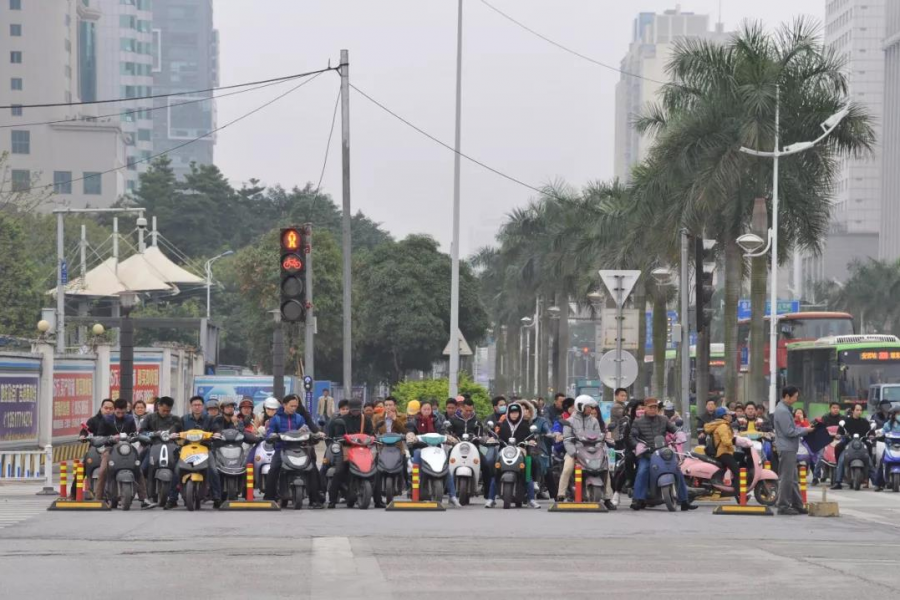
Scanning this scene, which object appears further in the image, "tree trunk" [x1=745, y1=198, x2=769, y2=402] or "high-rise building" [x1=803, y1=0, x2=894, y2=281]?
"high-rise building" [x1=803, y1=0, x2=894, y2=281]

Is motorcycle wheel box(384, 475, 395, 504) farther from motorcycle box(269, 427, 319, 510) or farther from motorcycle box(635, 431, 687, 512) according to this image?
motorcycle box(635, 431, 687, 512)

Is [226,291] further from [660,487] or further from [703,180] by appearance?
[660,487]

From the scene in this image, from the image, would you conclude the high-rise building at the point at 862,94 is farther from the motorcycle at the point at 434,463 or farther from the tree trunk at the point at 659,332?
the motorcycle at the point at 434,463

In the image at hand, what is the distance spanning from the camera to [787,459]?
22141 mm

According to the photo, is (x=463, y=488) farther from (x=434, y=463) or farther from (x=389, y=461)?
(x=389, y=461)

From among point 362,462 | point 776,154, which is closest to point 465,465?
point 362,462

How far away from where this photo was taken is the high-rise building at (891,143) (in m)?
148

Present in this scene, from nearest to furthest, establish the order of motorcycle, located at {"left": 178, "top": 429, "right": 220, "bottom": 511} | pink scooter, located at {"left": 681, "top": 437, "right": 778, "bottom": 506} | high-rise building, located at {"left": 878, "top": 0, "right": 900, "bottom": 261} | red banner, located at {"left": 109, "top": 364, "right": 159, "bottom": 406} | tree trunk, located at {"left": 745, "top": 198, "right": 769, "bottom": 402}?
motorcycle, located at {"left": 178, "top": 429, "right": 220, "bottom": 511}, pink scooter, located at {"left": 681, "top": 437, "right": 778, "bottom": 506}, red banner, located at {"left": 109, "top": 364, "right": 159, "bottom": 406}, tree trunk, located at {"left": 745, "top": 198, "right": 769, "bottom": 402}, high-rise building, located at {"left": 878, "top": 0, "right": 900, "bottom": 261}

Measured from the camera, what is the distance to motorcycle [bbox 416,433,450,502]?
22578mm

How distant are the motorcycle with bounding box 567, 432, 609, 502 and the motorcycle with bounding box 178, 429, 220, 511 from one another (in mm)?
5078

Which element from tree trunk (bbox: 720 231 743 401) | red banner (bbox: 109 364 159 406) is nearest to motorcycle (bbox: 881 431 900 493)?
tree trunk (bbox: 720 231 743 401)

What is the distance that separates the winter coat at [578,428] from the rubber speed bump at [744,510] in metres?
1.98

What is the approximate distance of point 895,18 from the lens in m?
149

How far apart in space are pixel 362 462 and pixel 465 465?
155 cm
